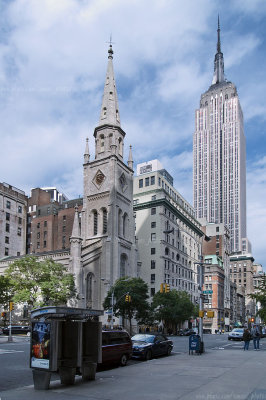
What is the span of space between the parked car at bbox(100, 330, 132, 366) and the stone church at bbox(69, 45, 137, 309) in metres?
41.9

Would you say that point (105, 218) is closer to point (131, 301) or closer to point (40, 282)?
point (40, 282)

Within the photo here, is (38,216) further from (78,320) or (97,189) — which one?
(78,320)

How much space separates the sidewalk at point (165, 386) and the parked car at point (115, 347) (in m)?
1.25

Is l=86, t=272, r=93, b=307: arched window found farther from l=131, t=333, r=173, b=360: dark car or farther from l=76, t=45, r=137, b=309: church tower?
l=131, t=333, r=173, b=360: dark car

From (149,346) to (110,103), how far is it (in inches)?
2449

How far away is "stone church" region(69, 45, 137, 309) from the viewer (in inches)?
2685

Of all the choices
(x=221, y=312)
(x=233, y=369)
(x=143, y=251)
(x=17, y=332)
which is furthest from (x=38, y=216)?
(x=233, y=369)

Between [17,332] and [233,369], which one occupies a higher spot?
[233,369]

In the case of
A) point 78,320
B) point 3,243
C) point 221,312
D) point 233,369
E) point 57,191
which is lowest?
point 221,312

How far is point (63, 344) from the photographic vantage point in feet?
52.7

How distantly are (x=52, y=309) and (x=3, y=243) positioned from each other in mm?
77456

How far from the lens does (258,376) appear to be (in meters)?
17.5

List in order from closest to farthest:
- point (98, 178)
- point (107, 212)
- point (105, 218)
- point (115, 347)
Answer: point (115, 347) < point (107, 212) < point (105, 218) < point (98, 178)

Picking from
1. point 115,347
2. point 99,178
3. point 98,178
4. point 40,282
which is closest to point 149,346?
point 115,347
